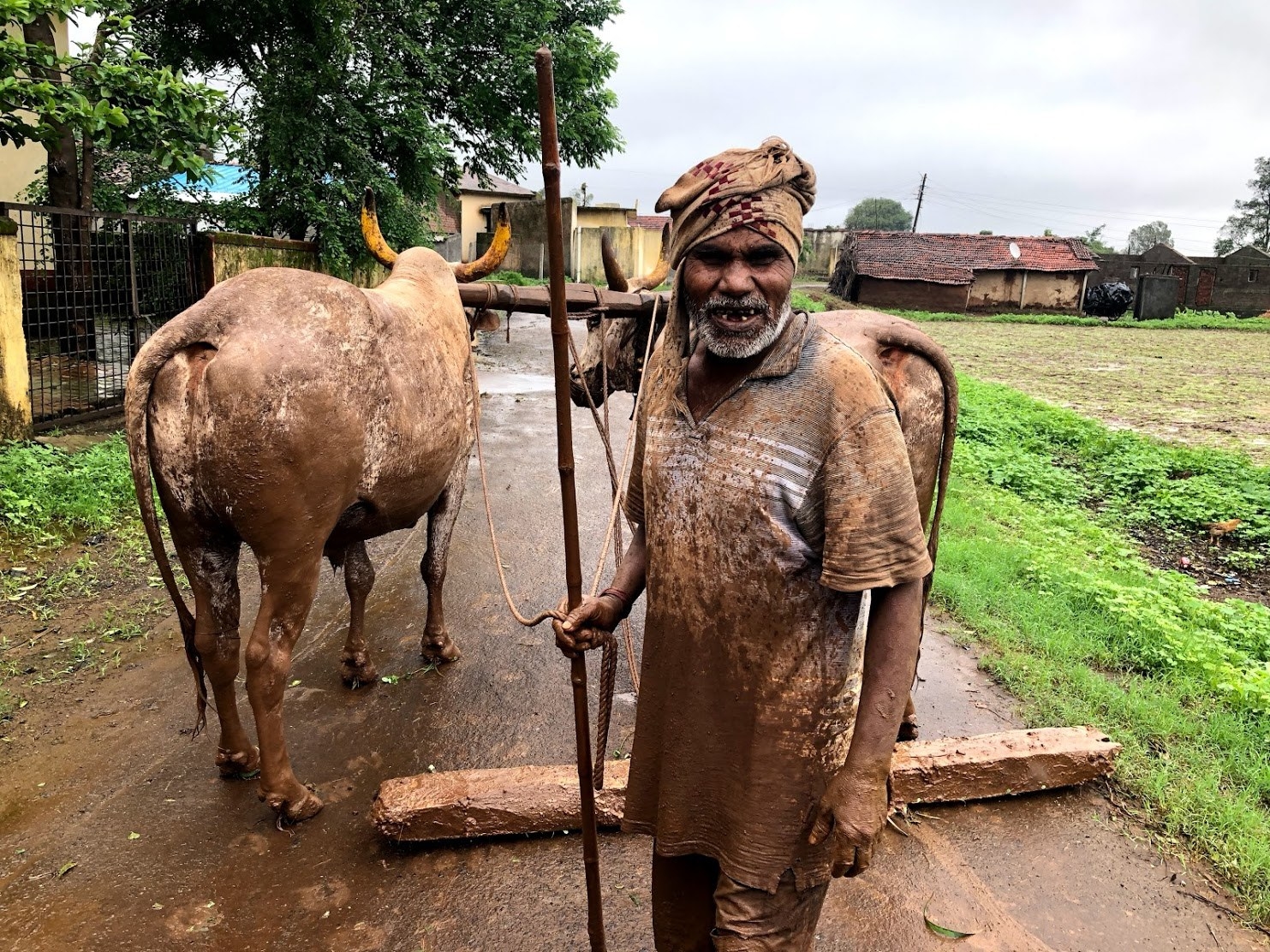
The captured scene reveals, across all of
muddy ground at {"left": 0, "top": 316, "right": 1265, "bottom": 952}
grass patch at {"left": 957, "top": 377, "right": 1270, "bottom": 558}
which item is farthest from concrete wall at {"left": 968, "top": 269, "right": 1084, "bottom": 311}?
muddy ground at {"left": 0, "top": 316, "right": 1265, "bottom": 952}

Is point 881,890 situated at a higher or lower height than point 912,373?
lower

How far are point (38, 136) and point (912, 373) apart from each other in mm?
6791

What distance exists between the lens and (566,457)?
206cm

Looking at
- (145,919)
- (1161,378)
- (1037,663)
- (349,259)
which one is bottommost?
(145,919)

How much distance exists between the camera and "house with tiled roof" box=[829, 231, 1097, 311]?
31.1m

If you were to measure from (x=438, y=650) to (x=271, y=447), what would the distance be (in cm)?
190

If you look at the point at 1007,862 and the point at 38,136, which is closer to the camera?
the point at 1007,862

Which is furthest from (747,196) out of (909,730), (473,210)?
(473,210)

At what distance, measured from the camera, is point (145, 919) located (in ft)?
9.23

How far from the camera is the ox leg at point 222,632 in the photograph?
133 inches

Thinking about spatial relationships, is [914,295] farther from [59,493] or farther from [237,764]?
[237,764]

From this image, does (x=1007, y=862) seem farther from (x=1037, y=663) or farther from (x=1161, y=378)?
(x=1161, y=378)

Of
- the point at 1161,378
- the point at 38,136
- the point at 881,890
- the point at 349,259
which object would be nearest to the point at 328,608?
the point at 881,890

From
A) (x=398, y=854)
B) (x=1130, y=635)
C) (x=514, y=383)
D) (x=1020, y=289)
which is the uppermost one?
(x=1020, y=289)
